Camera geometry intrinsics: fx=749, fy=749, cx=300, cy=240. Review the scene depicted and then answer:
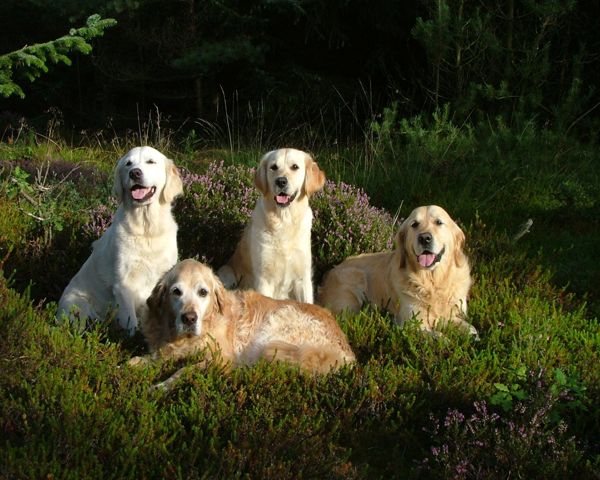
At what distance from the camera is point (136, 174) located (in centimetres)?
522

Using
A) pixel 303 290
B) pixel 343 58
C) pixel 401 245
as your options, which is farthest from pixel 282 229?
pixel 343 58

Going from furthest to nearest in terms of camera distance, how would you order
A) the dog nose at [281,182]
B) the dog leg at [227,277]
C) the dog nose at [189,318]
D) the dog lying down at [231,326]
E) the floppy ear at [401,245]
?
the dog leg at [227,277], the dog nose at [281,182], the floppy ear at [401,245], the dog lying down at [231,326], the dog nose at [189,318]

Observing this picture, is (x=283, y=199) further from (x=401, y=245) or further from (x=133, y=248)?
(x=133, y=248)

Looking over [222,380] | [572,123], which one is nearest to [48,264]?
[222,380]

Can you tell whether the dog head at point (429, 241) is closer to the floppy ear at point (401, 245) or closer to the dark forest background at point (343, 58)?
the floppy ear at point (401, 245)

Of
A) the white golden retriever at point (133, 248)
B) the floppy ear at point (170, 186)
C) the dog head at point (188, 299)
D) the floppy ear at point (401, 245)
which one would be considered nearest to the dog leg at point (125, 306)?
the white golden retriever at point (133, 248)

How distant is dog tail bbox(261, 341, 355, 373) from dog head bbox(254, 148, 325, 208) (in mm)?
1446

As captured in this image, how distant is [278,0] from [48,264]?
6.21 m

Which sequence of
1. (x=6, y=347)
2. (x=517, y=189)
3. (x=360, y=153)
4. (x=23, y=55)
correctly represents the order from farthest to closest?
(x=360, y=153), (x=517, y=189), (x=23, y=55), (x=6, y=347)

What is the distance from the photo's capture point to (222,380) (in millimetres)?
4336

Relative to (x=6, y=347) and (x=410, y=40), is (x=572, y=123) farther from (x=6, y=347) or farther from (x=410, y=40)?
(x=6, y=347)

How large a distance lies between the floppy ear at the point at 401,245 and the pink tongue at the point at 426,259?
19cm

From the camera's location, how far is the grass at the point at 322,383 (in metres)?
3.55

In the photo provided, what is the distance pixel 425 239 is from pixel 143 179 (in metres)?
2.05
